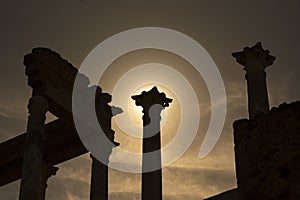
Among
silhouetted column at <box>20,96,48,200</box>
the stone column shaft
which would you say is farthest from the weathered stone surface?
the stone column shaft

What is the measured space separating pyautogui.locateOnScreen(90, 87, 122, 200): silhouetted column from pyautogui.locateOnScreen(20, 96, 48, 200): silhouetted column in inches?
122

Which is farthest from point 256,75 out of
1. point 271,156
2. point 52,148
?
point 271,156

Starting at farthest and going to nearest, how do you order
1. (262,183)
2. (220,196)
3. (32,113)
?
(32,113) → (220,196) → (262,183)

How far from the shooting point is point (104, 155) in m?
24.1

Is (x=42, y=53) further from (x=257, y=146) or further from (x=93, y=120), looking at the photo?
(x=257, y=146)

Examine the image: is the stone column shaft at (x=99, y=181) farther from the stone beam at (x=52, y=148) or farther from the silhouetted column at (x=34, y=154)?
the silhouetted column at (x=34, y=154)

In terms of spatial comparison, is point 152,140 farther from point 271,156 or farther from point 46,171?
point 271,156

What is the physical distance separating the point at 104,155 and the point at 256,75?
7.52 metres

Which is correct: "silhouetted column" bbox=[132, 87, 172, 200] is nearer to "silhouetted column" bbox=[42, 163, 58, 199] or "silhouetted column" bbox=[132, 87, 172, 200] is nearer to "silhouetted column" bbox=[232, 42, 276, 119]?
"silhouetted column" bbox=[232, 42, 276, 119]

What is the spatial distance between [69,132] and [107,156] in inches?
79.7

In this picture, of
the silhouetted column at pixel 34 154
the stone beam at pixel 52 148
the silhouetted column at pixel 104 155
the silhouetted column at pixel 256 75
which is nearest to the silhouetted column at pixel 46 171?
the stone beam at pixel 52 148

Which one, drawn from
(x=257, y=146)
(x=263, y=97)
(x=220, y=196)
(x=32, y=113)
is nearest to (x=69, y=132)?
(x=32, y=113)

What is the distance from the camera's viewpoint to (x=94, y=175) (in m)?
23.8

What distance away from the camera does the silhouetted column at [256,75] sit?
22.5 meters
